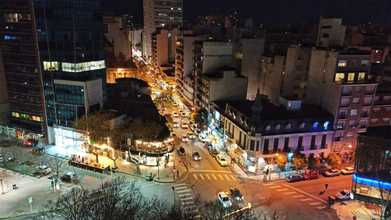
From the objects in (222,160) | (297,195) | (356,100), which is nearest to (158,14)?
(222,160)

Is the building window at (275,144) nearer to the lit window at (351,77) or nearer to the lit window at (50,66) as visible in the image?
the lit window at (351,77)

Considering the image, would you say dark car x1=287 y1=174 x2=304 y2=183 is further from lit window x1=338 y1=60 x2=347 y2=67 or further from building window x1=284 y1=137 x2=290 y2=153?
lit window x1=338 y1=60 x2=347 y2=67

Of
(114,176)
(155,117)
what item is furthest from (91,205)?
(155,117)

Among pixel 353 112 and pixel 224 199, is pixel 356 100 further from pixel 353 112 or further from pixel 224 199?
pixel 224 199

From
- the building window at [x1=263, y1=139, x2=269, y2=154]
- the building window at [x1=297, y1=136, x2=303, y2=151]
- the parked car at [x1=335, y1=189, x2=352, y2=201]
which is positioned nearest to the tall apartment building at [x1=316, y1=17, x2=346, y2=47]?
the building window at [x1=297, y1=136, x2=303, y2=151]

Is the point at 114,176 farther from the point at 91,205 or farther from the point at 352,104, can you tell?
the point at 352,104

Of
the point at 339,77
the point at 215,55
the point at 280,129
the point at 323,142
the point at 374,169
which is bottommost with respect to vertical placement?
the point at 323,142
